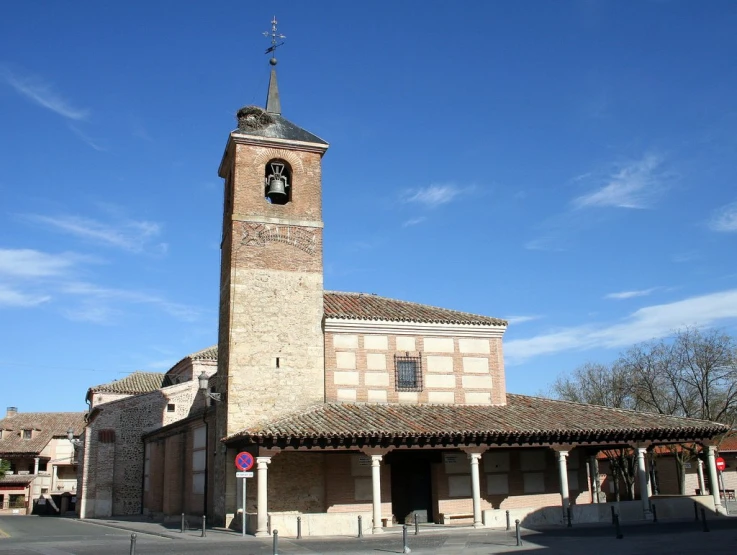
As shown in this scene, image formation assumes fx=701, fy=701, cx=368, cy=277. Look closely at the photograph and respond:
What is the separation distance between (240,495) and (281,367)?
425cm

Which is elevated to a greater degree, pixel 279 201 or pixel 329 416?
pixel 279 201

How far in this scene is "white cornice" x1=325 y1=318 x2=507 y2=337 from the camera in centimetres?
2450

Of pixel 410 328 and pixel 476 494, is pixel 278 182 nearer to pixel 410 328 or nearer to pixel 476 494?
pixel 410 328

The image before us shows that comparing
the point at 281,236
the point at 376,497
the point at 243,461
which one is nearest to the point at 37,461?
the point at 281,236

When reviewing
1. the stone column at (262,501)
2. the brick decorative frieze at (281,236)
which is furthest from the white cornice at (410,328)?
the stone column at (262,501)

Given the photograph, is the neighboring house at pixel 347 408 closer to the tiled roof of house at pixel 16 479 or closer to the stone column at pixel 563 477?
the stone column at pixel 563 477

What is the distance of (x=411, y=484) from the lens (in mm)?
24312

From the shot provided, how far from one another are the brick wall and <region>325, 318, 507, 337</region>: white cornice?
6.5 inches

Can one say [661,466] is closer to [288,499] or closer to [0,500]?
[288,499]

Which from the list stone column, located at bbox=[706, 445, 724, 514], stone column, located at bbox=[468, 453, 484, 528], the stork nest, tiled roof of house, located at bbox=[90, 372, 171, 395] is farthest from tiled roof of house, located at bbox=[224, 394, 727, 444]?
tiled roof of house, located at bbox=[90, 372, 171, 395]

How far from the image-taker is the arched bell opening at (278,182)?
82.5 ft

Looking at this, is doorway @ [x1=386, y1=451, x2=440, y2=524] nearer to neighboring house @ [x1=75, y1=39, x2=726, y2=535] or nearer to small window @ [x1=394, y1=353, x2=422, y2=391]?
neighboring house @ [x1=75, y1=39, x2=726, y2=535]

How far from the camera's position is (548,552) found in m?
15.3

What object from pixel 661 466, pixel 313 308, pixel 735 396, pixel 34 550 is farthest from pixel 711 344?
pixel 34 550
